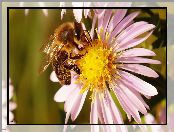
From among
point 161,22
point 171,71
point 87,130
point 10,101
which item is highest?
point 161,22

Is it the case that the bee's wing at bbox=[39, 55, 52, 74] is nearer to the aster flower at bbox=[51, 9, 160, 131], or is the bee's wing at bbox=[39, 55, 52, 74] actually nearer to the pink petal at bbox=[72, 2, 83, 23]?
the aster flower at bbox=[51, 9, 160, 131]

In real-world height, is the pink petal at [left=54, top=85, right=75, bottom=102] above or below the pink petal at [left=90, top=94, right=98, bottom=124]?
above

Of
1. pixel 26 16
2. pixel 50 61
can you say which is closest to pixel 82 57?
pixel 50 61

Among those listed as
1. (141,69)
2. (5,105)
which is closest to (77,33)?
(141,69)

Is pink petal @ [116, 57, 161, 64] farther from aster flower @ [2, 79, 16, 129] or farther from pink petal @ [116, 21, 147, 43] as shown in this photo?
aster flower @ [2, 79, 16, 129]

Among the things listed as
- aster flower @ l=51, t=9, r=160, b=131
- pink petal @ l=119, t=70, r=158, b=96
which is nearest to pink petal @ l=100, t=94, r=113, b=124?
aster flower @ l=51, t=9, r=160, b=131

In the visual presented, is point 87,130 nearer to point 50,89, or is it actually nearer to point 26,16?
point 50,89

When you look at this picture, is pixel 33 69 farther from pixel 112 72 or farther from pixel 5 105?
pixel 112 72

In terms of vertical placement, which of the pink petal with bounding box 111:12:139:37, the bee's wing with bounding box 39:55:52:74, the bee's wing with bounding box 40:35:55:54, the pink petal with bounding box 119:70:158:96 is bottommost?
the pink petal with bounding box 119:70:158:96
